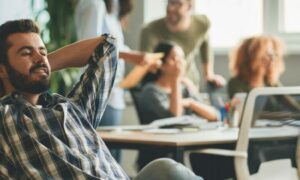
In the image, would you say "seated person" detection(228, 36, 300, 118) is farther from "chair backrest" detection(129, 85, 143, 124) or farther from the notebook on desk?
the notebook on desk

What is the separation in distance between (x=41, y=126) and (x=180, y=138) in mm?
1101

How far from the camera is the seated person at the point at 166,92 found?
3721mm

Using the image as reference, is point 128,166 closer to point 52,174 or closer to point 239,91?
point 239,91

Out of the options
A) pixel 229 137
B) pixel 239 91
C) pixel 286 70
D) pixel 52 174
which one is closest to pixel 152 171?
pixel 52 174

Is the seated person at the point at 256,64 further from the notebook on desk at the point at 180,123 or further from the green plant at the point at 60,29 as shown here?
the green plant at the point at 60,29

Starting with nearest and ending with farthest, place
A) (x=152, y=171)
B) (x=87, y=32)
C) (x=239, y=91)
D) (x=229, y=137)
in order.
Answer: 1. (x=152, y=171)
2. (x=229, y=137)
3. (x=87, y=32)
4. (x=239, y=91)

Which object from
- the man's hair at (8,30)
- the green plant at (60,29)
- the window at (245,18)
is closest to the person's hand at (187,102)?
the green plant at (60,29)

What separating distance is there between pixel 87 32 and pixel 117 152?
66cm

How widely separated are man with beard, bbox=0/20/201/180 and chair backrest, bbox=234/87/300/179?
65 centimetres

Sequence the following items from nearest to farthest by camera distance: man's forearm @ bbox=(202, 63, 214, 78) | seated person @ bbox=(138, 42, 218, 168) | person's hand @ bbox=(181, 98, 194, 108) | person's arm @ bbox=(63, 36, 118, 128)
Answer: person's arm @ bbox=(63, 36, 118, 128) < seated person @ bbox=(138, 42, 218, 168) < person's hand @ bbox=(181, 98, 194, 108) < man's forearm @ bbox=(202, 63, 214, 78)

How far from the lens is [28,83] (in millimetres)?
1917

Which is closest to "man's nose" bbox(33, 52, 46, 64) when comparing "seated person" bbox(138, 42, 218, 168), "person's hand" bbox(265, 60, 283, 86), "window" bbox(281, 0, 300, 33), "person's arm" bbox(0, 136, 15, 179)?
"person's arm" bbox(0, 136, 15, 179)

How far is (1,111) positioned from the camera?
74.7 inches

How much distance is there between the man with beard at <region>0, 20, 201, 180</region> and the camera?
1.83 meters
